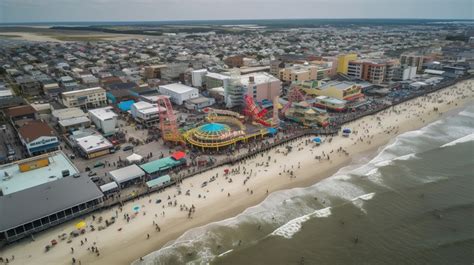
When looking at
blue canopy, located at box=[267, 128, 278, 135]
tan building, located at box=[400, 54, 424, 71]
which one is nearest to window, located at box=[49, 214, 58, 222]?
blue canopy, located at box=[267, 128, 278, 135]

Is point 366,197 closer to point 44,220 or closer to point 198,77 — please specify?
point 44,220

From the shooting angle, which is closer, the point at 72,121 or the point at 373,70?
the point at 72,121

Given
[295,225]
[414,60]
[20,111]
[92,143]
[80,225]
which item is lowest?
[295,225]

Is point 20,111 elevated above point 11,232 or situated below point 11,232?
above

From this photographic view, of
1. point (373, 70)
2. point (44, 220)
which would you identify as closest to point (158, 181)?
point (44, 220)

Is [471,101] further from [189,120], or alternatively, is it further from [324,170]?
[189,120]

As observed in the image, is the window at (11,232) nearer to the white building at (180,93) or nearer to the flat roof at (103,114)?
the flat roof at (103,114)
